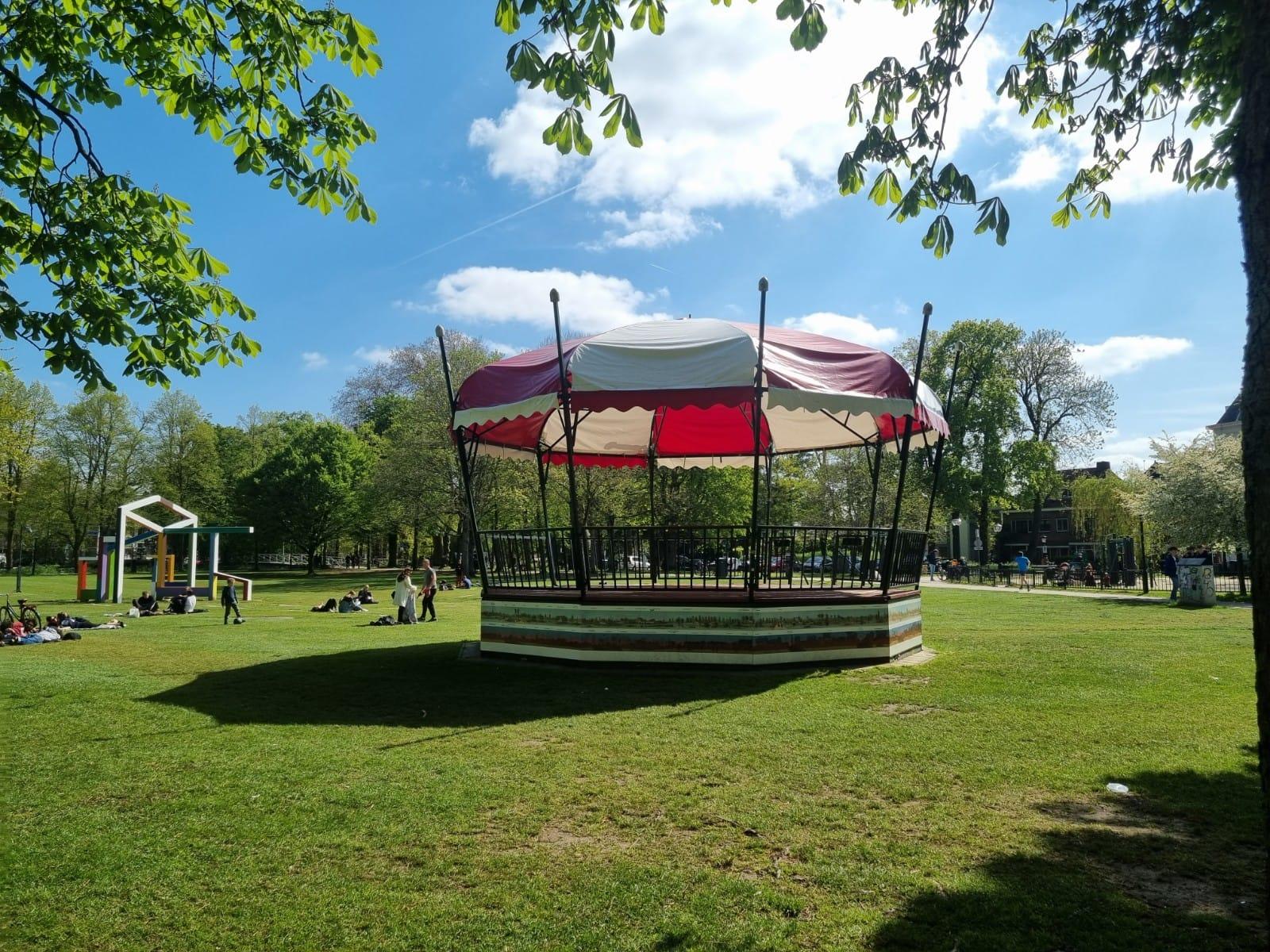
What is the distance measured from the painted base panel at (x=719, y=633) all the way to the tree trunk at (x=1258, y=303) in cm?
742

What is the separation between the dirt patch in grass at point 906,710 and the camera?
24.7ft

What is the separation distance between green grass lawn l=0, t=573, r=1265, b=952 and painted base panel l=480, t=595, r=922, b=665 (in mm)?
423

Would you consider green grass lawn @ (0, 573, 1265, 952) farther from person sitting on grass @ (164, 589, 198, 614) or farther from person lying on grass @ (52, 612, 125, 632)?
person sitting on grass @ (164, 589, 198, 614)

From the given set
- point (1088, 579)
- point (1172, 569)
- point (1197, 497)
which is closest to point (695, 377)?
point (1172, 569)

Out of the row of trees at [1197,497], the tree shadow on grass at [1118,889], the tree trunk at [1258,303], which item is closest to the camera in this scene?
the tree trunk at [1258,303]

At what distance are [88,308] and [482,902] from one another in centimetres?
655

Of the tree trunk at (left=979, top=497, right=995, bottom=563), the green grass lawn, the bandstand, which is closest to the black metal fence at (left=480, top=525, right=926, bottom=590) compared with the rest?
the bandstand

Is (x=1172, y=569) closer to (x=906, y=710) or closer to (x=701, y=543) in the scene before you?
(x=701, y=543)

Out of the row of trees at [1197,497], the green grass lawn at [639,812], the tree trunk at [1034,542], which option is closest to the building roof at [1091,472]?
the tree trunk at [1034,542]

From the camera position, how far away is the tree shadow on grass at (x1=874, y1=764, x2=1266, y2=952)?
3314 mm

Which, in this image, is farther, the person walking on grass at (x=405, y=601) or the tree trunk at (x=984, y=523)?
the tree trunk at (x=984, y=523)

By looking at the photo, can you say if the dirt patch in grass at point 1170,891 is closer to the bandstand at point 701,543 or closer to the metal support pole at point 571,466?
the bandstand at point 701,543

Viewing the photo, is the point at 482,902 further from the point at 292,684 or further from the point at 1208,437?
the point at 1208,437

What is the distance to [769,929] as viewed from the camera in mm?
3410
